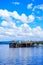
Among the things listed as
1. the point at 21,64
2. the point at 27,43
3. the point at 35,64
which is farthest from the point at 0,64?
the point at 27,43

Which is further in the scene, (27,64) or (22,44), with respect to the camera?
(22,44)

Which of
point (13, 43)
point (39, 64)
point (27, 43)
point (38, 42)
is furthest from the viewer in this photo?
point (38, 42)

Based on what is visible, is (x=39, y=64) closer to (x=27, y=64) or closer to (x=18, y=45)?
(x=27, y=64)

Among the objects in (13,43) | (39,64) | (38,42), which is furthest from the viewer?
(38,42)

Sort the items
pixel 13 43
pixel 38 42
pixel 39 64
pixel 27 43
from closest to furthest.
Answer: pixel 39 64, pixel 13 43, pixel 27 43, pixel 38 42

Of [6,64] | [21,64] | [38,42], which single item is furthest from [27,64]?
[38,42]

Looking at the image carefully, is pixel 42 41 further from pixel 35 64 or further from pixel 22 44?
pixel 35 64

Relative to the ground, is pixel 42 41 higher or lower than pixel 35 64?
higher

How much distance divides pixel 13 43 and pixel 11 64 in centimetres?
9716

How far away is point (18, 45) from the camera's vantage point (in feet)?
461

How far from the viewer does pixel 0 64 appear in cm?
4184

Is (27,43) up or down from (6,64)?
up

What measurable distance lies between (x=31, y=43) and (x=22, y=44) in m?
9.35

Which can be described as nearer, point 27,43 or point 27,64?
point 27,64
